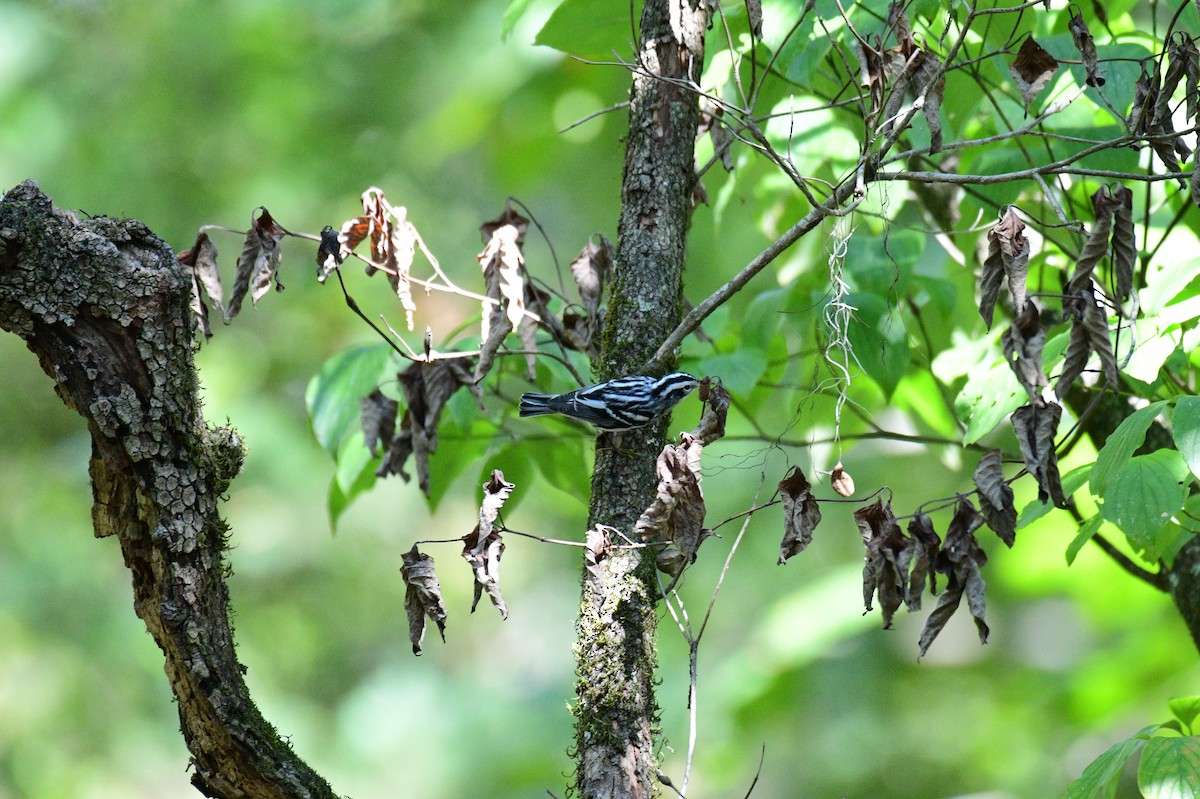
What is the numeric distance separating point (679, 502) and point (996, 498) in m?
0.41

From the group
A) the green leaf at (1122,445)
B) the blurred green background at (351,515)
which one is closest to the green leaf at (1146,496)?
the green leaf at (1122,445)

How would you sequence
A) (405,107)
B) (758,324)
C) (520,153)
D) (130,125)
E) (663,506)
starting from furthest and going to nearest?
(130,125), (405,107), (520,153), (758,324), (663,506)

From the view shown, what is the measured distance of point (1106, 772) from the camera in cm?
148

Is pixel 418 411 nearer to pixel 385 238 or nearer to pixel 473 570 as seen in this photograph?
pixel 385 238

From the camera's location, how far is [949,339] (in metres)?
2.76

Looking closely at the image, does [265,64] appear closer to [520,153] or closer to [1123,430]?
[520,153]

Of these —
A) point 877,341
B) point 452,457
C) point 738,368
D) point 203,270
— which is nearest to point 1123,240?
point 877,341

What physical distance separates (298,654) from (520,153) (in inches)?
147

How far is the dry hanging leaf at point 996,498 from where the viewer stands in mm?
1306

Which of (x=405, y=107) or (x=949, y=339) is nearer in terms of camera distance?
(x=949, y=339)

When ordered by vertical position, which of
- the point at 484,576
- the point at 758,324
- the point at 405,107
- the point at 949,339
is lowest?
the point at 484,576

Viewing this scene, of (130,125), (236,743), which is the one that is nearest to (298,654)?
(130,125)

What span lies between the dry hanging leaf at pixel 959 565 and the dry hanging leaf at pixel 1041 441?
0.13m

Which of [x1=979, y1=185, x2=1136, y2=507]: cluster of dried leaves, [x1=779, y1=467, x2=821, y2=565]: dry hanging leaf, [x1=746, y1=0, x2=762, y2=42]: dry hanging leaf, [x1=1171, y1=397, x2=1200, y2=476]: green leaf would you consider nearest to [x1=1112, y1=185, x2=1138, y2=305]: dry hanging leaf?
[x1=979, y1=185, x2=1136, y2=507]: cluster of dried leaves
